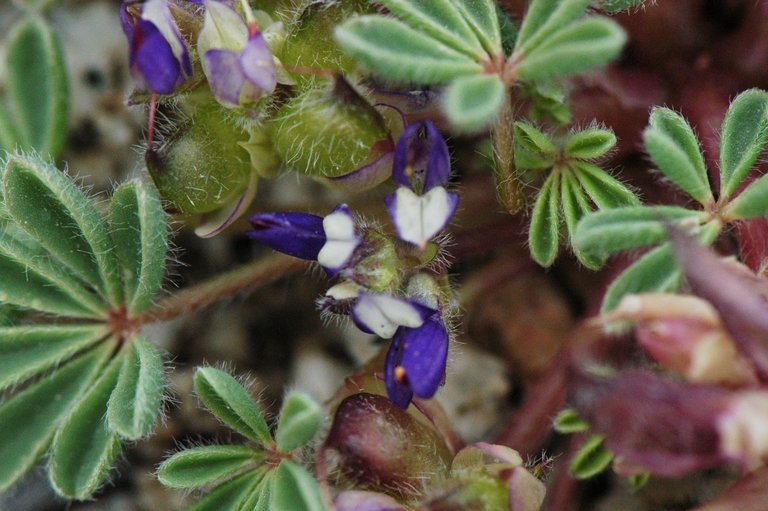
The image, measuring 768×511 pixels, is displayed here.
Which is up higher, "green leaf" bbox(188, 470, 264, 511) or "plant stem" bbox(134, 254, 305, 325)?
"plant stem" bbox(134, 254, 305, 325)

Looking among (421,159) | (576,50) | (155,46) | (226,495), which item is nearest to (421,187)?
(421,159)

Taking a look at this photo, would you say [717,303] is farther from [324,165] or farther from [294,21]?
[294,21]

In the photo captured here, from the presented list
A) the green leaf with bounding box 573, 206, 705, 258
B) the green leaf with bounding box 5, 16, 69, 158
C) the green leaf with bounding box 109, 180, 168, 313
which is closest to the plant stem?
the green leaf with bounding box 109, 180, 168, 313

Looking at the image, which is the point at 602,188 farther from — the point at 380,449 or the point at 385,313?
the point at 380,449

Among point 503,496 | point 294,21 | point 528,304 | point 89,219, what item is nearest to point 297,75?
point 294,21

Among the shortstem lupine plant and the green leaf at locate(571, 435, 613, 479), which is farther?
the green leaf at locate(571, 435, 613, 479)

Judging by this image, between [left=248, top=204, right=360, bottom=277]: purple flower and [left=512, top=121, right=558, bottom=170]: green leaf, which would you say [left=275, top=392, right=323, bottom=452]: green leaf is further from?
[left=512, top=121, right=558, bottom=170]: green leaf
